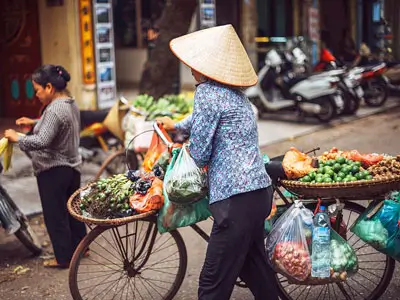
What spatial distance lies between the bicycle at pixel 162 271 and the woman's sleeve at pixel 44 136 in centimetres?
70

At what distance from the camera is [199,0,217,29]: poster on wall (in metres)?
12.6

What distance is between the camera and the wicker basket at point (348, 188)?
3437 millimetres

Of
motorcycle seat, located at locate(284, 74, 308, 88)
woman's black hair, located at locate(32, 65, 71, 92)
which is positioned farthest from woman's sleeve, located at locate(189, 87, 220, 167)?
motorcycle seat, located at locate(284, 74, 308, 88)

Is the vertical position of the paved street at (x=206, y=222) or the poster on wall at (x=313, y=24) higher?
the poster on wall at (x=313, y=24)

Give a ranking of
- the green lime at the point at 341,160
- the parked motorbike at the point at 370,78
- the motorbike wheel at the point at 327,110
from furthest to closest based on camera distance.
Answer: the parked motorbike at the point at 370,78
the motorbike wheel at the point at 327,110
the green lime at the point at 341,160

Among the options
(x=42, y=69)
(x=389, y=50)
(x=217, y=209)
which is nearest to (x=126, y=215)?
(x=217, y=209)

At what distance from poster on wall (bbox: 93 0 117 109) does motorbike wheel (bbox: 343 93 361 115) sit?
4.39 metres

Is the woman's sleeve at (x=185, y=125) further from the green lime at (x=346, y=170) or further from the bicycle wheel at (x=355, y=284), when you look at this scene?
the bicycle wheel at (x=355, y=284)

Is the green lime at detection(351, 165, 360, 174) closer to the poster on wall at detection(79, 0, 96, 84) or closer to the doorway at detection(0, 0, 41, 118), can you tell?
the poster on wall at detection(79, 0, 96, 84)

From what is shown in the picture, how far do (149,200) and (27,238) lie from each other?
77.3 inches

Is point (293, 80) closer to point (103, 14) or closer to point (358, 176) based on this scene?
point (103, 14)

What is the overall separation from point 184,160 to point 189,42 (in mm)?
655

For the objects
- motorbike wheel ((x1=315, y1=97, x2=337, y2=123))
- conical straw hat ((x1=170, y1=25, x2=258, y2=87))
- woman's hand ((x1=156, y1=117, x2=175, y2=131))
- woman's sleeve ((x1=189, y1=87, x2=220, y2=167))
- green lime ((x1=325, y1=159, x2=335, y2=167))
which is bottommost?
motorbike wheel ((x1=315, y1=97, x2=337, y2=123))

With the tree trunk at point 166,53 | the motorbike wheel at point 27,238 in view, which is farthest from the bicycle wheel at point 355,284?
the tree trunk at point 166,53
